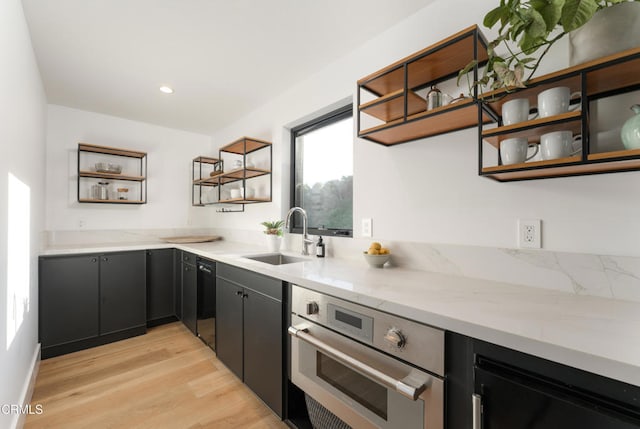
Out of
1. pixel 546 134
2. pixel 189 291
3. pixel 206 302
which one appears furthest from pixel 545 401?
pixel 189 291


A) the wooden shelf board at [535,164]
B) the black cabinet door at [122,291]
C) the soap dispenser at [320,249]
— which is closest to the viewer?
the wooden shelf board at [535,164]

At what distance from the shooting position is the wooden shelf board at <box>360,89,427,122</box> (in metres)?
1.43

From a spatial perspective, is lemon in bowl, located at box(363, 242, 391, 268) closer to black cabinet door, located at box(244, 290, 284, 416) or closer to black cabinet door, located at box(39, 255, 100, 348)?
black cabinet door, located at box(244, 290, 284, 416)

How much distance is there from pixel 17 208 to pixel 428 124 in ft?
7.45

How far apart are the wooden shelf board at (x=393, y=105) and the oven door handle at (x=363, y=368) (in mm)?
1176

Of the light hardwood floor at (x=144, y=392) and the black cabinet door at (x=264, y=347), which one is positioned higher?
the black cabinet door at (x=264, y=347)

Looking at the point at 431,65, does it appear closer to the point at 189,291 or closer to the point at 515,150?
the point at 515,150

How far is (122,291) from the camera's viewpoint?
278 cm

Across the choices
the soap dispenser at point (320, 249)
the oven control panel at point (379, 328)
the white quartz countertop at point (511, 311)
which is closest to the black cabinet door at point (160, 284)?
the soap dispenser at point (320, 249)

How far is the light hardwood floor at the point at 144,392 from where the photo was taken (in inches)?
65.4

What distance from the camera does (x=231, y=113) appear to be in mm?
3230

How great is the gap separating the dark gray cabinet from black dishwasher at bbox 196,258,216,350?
0.26 feet

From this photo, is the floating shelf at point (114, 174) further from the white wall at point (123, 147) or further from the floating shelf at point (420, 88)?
the floating shelf at point (420, 88)

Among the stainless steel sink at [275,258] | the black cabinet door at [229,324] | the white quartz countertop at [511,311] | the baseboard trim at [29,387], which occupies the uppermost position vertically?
the white quartz countertop at [511,311]
